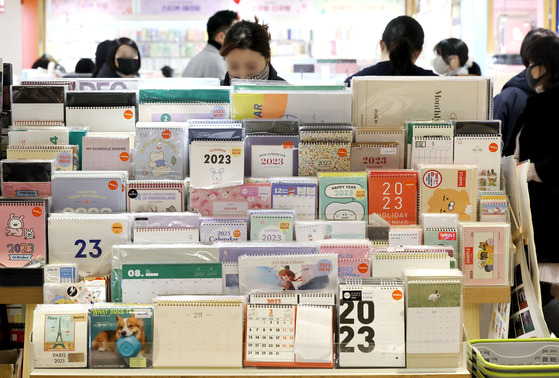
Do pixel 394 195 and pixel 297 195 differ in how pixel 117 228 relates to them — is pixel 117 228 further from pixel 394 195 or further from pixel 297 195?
pixel 394 195

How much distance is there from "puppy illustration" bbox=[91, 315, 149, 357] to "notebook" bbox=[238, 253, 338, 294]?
383mm

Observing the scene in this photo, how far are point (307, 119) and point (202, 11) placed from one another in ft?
24.7

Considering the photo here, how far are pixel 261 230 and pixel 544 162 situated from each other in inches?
70.4

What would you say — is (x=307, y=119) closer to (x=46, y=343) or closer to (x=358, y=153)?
(x=358, y=153)

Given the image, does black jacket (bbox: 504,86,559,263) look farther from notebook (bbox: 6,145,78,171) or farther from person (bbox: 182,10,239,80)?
notebook (bbox: 6,145,78,171)

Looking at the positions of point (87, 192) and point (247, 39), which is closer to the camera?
point (87, 192)

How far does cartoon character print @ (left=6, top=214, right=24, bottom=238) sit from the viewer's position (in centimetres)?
281

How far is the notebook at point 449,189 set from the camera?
298 centimetres

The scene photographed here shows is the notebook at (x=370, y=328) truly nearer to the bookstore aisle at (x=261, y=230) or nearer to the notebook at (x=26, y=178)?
the bookstore aisle at (x=261, y=230)

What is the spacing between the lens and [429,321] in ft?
8.24

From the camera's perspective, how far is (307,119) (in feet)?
10.3

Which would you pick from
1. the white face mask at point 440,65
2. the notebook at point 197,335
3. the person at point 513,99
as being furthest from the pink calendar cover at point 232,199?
the white face mask at point 440,65

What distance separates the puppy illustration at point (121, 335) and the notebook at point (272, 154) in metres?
0.85

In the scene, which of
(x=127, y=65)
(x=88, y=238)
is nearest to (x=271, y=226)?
(x=88, y=238)
